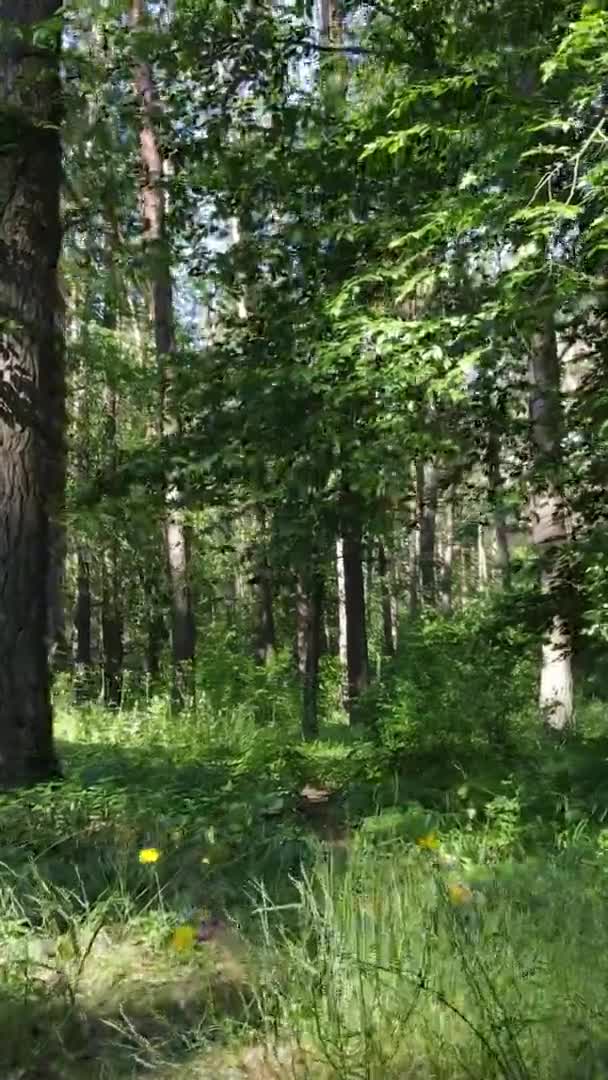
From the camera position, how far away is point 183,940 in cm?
356

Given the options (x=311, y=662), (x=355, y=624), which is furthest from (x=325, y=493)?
(x=355, y=624)

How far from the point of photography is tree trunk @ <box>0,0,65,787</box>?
6250 millimetres

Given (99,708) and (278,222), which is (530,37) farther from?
(99,708)

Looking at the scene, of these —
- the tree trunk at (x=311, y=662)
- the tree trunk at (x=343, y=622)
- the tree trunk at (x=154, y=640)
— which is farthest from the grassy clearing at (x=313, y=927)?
the tree trunk at (x=154, y=640)

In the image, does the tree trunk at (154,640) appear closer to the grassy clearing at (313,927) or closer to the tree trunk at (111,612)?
the tree trunk at (111,612)

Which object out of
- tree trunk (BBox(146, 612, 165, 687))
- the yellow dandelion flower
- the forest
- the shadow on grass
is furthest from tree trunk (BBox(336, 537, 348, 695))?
the shadow on grass

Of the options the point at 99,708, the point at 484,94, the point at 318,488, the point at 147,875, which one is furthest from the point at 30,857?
the point at 99,708

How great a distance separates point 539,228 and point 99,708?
8834mm

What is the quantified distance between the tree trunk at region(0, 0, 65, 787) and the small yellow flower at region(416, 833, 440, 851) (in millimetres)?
2852

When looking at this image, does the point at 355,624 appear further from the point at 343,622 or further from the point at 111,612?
the point at 111,612

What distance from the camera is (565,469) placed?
19.5 ft

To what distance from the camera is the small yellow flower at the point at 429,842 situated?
4.41m

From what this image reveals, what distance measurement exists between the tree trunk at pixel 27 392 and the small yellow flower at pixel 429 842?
2852mm

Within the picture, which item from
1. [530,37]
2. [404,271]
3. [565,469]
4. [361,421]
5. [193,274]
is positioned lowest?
[565,469]
